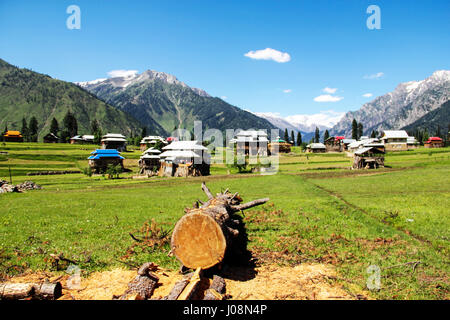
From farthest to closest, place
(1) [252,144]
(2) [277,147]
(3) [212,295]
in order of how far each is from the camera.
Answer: (2) [277,147] < (1) [252,144] < (3) [212,295]

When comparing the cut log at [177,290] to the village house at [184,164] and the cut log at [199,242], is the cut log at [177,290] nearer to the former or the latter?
the cut log at [199,242]

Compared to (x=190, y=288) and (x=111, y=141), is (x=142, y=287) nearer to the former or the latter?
(x=190, y=288)

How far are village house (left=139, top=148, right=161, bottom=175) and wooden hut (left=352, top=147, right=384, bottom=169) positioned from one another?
47240mm

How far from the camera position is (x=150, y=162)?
203 feet

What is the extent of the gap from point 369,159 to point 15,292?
195ft

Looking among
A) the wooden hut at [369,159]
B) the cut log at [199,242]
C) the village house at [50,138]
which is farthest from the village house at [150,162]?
the village house at [50,138]

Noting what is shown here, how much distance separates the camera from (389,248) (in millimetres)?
10875

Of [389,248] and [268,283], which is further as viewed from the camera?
[389,248]

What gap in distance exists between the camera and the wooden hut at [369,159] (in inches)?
2069

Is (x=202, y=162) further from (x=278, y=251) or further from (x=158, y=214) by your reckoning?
(x=278, y=251)

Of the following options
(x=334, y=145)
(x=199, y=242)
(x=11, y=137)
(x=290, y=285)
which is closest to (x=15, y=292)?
(x=199, y=242)

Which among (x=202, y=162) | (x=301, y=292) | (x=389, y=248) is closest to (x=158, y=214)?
(x=301, y=292)
